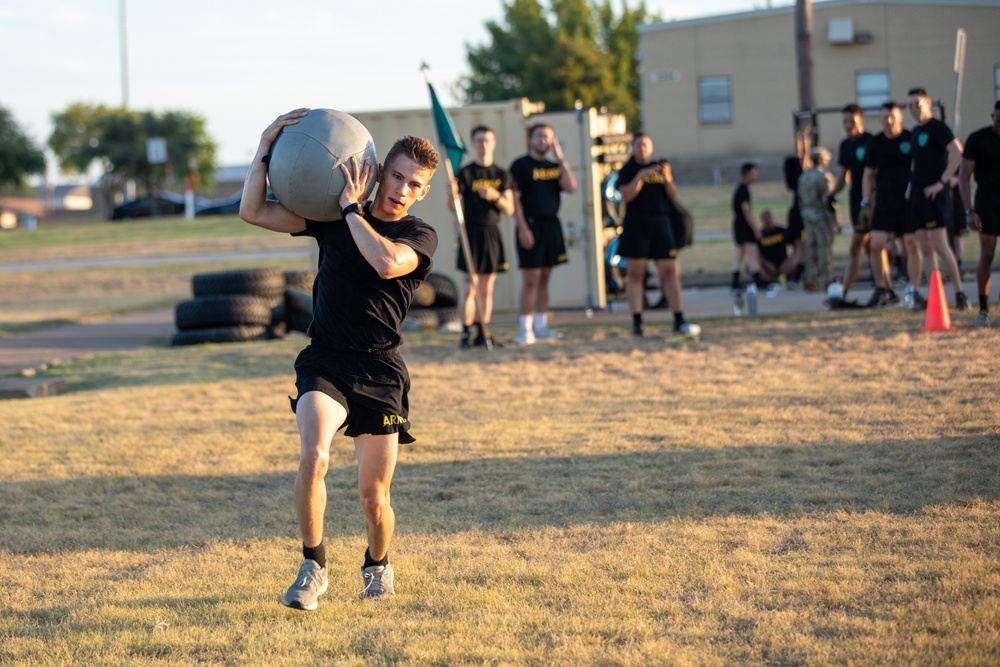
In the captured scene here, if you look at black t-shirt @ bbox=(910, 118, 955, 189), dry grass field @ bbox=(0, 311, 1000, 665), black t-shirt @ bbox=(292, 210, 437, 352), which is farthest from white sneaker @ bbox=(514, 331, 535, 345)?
black t-shirt @ bbox=(292, 210, 437, 352)

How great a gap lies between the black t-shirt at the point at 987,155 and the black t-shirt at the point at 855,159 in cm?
285

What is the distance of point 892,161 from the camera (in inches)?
488

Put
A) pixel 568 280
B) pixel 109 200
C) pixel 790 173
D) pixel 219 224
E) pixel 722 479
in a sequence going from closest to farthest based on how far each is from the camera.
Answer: pixel 722 479 < pixel 568 280 < pixel 790 173 < pixel 219 224 < pixel 109 200

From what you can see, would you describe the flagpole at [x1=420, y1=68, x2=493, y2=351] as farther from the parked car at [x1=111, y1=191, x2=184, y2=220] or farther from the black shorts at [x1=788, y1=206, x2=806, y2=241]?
the parked car at [x1=111, y1=191, x2=184, y2=220]

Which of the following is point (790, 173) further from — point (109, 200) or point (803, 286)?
point (109, 200)

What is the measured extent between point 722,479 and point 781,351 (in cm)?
466

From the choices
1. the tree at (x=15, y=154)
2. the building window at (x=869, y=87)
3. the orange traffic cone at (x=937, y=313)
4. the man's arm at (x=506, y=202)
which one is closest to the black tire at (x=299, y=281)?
the man's arm at (x=506, y=202)

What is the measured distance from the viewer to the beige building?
37.2 metres

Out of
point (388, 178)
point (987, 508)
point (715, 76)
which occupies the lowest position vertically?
point (987, 508)

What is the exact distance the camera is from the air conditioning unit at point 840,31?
37.5 m

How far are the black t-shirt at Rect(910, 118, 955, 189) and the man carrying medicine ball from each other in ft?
27.7

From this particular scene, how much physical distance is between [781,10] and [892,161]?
28.2 metres

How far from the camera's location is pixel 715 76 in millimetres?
39219

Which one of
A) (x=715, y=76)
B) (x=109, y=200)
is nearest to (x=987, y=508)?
(x=715, y=76)
